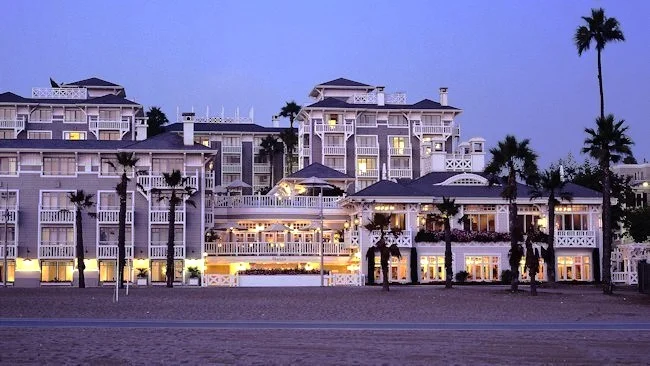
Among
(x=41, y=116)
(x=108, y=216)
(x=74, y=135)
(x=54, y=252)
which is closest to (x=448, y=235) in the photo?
(x=108, y=216)

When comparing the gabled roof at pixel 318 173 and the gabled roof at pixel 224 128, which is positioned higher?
the gabled roof at pixel 224 128

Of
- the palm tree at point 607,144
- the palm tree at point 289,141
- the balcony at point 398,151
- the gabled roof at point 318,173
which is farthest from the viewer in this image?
the palm tree at point 289,141

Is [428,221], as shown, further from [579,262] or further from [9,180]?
[9,180]

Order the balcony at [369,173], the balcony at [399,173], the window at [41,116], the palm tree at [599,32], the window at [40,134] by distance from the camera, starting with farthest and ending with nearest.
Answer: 1. the balcony at [369,173]
2. the balcony at [399,173]
3. the window at [41,116]
4. the window at [40,134]
5. the palm tree at [599,32]

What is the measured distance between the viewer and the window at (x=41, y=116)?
94.9 meters

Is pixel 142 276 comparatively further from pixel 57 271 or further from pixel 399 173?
pixel 399 173

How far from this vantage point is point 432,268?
6962 centimetres

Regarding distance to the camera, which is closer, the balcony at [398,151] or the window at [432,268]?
the window at [432,268]

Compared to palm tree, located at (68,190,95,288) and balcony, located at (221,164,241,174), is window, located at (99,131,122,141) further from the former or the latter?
palm tree, located at (68,190,95,288)

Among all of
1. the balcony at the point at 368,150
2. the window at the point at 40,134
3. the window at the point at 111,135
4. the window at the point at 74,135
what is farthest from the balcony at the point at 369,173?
the window at the point at 40,134

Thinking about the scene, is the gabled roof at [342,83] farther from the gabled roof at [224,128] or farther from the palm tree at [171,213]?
the palm tree at [171,213]

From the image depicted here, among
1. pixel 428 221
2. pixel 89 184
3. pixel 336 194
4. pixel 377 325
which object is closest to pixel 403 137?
pixel 336 194

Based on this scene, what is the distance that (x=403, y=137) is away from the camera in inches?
3824

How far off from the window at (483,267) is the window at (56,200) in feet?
98.7
